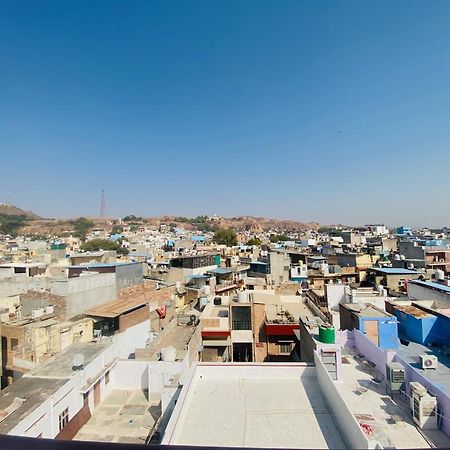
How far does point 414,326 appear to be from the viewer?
11086 mm

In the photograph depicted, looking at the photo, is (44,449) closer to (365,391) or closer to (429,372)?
(365,391)

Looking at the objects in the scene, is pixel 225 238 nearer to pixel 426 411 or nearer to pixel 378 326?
pixel 378 326

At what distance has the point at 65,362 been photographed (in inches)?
413

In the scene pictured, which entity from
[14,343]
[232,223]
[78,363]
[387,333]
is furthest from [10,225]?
[387,333]

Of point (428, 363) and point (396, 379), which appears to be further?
point (428, 363)

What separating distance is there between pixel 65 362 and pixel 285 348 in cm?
914

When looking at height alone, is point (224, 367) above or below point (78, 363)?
above

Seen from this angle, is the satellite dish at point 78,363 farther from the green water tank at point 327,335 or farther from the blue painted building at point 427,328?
the blue painted building at point 427,328

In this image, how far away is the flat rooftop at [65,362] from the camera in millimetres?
9570

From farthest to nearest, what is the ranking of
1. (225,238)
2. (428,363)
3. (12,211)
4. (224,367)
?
1. (12,211)
2. (225,238)
3. (224,367)
4. (428,363)

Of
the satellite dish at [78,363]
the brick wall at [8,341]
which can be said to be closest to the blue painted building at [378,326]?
the satellite dish at [78,363]

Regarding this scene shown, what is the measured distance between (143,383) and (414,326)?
9574 mm

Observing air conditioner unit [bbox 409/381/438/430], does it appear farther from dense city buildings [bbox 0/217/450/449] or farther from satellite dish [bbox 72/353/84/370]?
satellite dish [bbox 72/353/84/370]

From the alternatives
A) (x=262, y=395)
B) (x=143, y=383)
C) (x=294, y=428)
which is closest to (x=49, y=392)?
(x=143, y=383)
